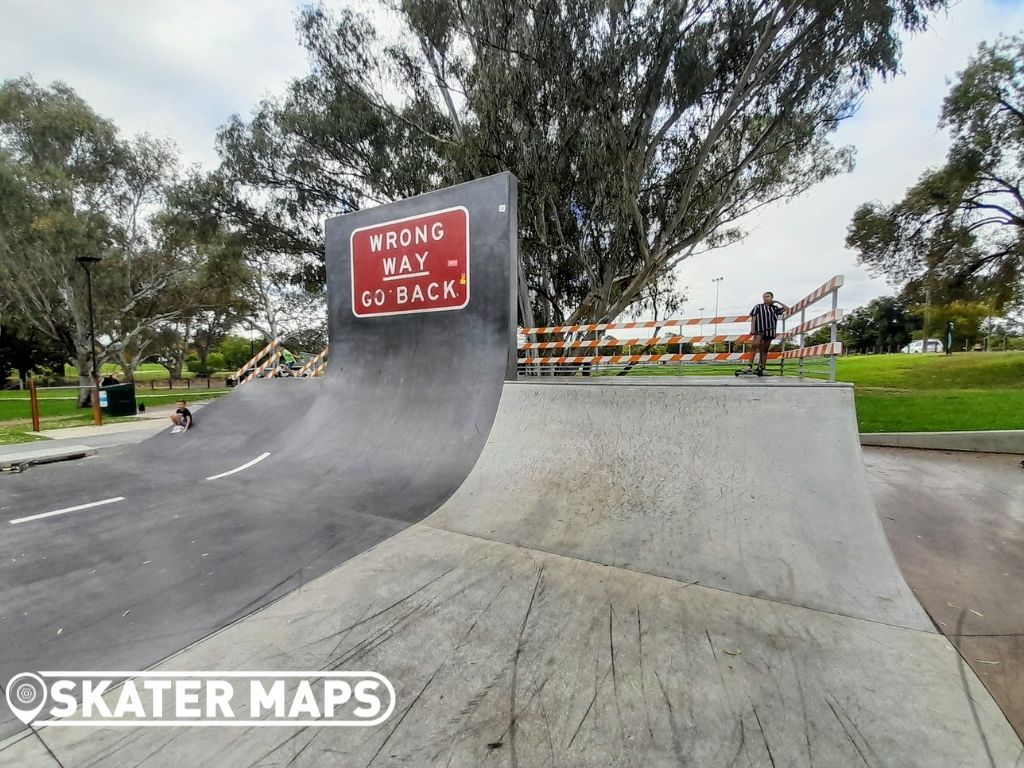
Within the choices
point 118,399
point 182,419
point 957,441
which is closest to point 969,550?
point 957,441

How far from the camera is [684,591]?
282cm

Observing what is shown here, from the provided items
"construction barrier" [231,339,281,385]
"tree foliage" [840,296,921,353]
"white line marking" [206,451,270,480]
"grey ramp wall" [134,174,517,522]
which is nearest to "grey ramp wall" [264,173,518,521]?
"grey ramp wall" [134,174,517,522]

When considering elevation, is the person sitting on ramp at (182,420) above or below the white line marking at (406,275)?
below

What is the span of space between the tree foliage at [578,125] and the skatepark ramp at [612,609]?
29.5 ft

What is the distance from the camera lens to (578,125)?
11.2m

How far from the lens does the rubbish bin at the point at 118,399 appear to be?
13.8 meters

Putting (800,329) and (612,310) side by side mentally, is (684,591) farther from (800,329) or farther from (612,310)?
(612,310)

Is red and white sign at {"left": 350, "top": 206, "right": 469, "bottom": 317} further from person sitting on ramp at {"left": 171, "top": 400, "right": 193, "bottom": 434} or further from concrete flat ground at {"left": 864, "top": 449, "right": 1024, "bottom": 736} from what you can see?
concrete flat ground at {"left": 864, "top": 449, "right": 1024, "bottom": 736}

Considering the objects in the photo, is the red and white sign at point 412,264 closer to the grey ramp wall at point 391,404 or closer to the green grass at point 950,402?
the grey ramp wall at point 391,404

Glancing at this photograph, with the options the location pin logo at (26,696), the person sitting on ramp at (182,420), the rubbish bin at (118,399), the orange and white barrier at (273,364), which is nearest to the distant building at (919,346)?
the orange and white barrier at (273,364)

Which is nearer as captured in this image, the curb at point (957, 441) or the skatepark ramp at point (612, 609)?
the skatepark ramp at point (612, 609)

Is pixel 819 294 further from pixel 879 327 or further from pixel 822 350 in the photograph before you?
pixel 879 327

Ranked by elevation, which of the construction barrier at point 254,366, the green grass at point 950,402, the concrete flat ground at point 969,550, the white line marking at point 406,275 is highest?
the white line marking at point 406,275

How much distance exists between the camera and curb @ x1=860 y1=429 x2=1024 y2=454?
6836 mm
